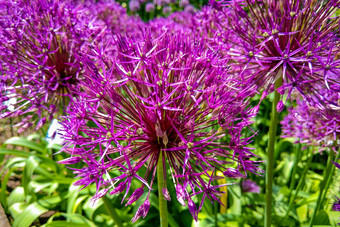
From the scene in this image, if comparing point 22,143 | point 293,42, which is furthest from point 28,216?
point 293,42

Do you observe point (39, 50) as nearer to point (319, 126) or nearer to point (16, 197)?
point (16, 197)

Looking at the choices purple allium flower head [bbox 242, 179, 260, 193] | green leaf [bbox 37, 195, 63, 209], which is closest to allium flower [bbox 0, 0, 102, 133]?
green leaf [bbox 37, 195, 63, 209]

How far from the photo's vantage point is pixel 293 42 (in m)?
1.92

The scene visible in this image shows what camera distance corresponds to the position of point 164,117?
162 cm

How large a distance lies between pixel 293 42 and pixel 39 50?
5.79 feet

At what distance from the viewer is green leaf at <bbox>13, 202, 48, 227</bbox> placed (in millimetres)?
2553

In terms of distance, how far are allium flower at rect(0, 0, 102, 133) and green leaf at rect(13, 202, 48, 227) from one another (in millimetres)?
840

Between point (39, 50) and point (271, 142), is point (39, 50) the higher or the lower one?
the higher one

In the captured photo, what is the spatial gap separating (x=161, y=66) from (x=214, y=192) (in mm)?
669

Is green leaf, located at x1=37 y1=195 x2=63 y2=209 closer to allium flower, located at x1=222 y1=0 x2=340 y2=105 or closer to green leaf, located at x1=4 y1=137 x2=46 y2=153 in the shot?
green leaf, located at x1=4 y1=137 x2=46 y2=153


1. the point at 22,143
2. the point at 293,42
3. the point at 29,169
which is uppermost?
the point at 293,42

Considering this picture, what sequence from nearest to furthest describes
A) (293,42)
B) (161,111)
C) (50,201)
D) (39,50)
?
1. (161,111)
2. (293,42)
3. (39,50)
4. (50,201)

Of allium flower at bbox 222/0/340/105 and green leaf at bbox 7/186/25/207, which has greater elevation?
allium flower at bbox 222/0/340/105

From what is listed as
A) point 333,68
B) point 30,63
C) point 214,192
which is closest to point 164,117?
point 214,192
